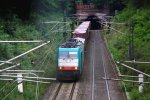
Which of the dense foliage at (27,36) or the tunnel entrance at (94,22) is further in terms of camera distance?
the tunnel entrance at (94,22)

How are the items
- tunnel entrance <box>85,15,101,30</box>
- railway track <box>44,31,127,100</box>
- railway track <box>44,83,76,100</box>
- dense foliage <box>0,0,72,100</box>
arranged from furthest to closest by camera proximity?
tunnel entrance <box>85,15,101,30</box>
railway track <box>44,31,127,100</box>
railway track <box>44,83,76,100</box>
dense foliage <box>0,0,72,100</box>

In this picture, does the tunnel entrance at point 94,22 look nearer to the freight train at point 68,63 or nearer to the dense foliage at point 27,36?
the dense foliage at point 27,36

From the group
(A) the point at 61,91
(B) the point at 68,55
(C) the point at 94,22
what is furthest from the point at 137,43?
(C) the point at 94,22

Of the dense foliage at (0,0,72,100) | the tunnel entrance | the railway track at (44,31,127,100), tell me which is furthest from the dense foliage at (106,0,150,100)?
the tunnel entrance

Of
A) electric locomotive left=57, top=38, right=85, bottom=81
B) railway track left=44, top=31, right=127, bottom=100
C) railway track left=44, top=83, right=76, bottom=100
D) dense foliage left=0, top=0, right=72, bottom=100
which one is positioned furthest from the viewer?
electric locomotive left=57, top=38, right=85, bottom=81

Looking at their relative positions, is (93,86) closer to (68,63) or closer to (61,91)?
(68,63)

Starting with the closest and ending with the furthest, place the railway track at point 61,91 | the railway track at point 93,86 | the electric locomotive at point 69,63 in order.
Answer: the railway track at point 61,91 < the railway track at point 93,86 < the electric locomotive at point 69,63

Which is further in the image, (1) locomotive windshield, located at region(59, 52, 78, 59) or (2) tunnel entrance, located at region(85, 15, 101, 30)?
(2) tunnel entrance, located at region(85, 15, 101, 30)

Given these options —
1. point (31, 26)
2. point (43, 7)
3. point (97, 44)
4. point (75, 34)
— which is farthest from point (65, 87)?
point (97, 44)

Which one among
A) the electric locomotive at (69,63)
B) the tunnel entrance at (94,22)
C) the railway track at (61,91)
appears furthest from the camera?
the tunnel entrance at (94,22)

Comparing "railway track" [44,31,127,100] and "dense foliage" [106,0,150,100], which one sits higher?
"dense foliage" [106,0,150,100]

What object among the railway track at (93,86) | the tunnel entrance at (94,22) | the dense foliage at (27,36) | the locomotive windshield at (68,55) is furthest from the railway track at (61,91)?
the tunnel entrance at (94,22)

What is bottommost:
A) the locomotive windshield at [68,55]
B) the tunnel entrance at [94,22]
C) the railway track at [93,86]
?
the railway track at [93,86]

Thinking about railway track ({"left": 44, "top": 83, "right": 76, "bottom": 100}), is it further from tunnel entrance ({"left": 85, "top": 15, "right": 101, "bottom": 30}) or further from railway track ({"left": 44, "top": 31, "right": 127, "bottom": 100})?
tunnel entrance ({"left": 85, "top": 15, "right": 101, "bottom": 30})
